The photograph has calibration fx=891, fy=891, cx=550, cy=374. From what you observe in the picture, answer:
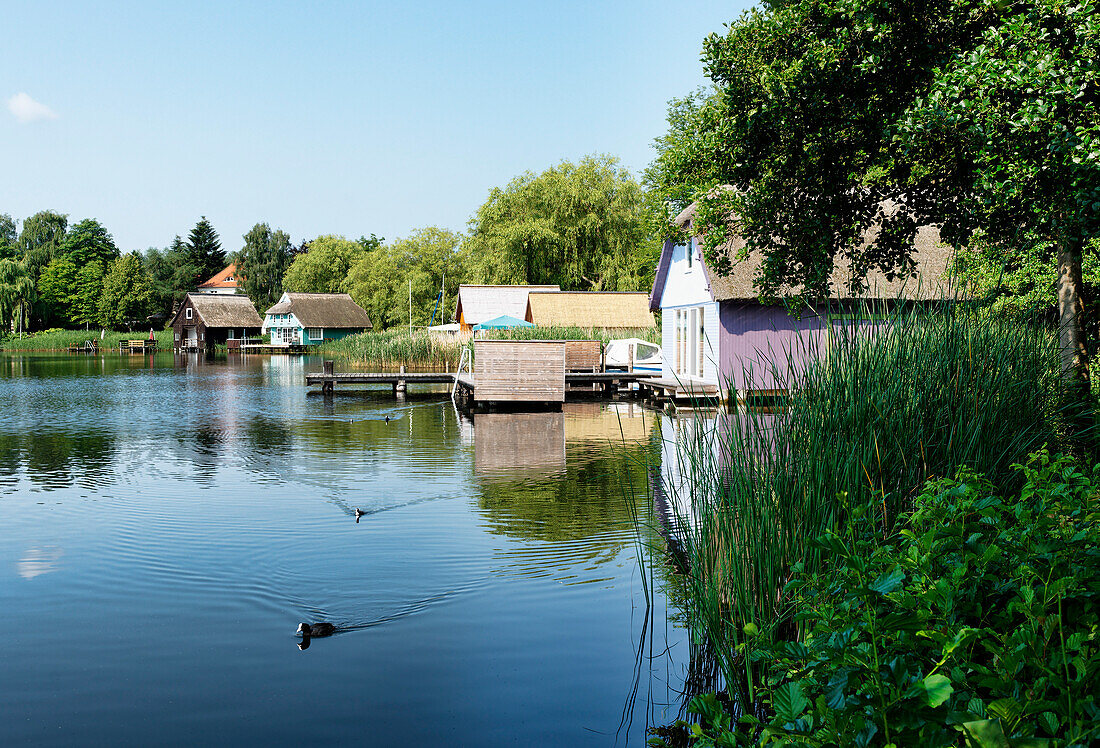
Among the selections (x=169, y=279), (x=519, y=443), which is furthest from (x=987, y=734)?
(x=169, y=279)

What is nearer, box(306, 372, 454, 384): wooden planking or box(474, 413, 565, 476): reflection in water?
box(474, 413, 565, 476): reflection in water

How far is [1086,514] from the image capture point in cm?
400

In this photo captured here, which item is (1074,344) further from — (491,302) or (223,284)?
(223,284)

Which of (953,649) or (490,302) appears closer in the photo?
(953,649)

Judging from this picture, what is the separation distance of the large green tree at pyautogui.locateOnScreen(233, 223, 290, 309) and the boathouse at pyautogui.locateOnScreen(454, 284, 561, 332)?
53.8 metres

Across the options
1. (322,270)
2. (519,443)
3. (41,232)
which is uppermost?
(41,232)

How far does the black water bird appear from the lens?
20.9 ft

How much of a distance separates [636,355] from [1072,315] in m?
24.3

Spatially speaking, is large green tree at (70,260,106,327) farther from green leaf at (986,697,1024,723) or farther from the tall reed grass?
green leaf at (986,697,1024,723)

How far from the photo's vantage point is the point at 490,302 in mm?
47406

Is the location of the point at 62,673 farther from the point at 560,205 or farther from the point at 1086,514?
the point at 560,205

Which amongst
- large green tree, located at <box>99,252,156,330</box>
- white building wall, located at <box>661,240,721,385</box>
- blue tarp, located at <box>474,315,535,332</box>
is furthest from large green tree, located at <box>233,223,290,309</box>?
white building wall, located at <box>661,240,721,385</box>

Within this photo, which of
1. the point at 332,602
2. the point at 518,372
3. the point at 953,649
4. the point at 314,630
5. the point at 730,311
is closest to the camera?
the point at 953,649

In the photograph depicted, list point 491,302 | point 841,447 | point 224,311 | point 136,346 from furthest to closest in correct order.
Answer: point 224,311 → point 136,346 → point 491,302 → point 841,447
